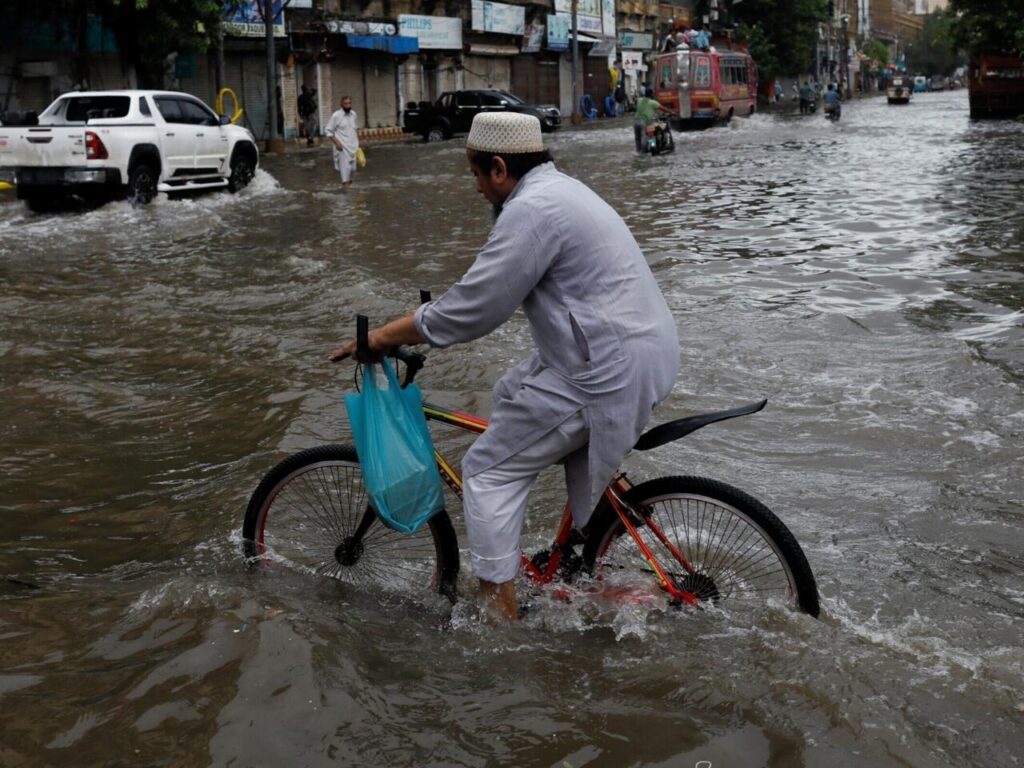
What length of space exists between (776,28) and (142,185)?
203 feet

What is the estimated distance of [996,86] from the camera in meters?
39.3

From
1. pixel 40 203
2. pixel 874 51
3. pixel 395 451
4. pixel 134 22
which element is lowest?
pixel 395 451

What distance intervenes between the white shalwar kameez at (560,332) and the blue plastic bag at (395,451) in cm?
25

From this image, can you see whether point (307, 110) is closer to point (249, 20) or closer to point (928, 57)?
point (249, 20)

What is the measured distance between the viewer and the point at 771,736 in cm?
317

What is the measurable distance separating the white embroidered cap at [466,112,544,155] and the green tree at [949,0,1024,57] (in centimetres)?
3397

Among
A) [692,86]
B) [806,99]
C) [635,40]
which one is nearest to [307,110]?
[692,86]

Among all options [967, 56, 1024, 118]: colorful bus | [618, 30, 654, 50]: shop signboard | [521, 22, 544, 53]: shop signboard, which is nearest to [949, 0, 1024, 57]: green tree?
[967, 56, 1024, 118]: colorful bus

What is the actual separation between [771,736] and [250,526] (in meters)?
2.03

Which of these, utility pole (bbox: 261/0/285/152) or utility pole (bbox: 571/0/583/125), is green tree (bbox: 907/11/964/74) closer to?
utility pole (bbox: 571/0/583/125)

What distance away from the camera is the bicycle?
357 centimetres

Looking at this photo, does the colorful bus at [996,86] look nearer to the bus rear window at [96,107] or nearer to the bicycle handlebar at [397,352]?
the bus rear window at [96,107]

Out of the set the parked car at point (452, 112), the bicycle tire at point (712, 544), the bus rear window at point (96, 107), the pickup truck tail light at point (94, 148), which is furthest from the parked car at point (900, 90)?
the bicycle tire at point (712, 544)

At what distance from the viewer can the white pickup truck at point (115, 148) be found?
16391mm
